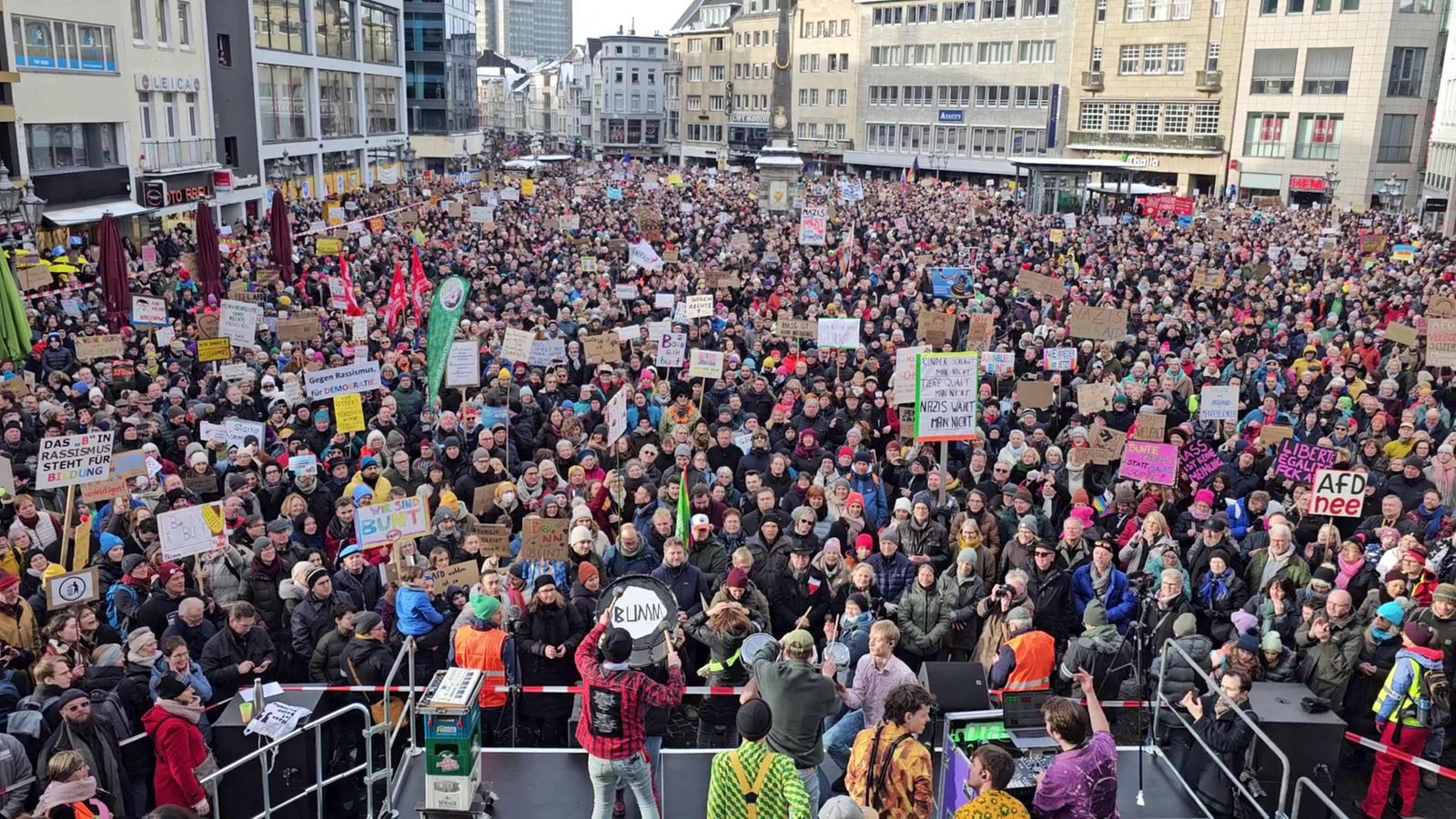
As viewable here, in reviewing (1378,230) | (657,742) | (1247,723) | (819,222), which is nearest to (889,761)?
(657,742)

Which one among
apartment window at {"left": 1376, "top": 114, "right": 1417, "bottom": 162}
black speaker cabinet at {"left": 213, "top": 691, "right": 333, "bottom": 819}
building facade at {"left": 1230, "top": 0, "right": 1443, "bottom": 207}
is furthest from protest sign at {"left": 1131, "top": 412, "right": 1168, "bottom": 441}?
apartment window at {"left": 1376, "top": 114, "right": 1417, "bottom": 162}

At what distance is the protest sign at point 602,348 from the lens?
17.1 m

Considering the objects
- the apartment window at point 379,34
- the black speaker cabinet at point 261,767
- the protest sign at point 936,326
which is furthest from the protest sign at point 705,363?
the apartment window at point 379,34

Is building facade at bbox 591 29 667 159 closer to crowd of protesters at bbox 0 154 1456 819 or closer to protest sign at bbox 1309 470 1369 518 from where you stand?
crowd of protesters at bbox 0 154 1456 819

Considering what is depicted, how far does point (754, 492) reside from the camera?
38.5 feet

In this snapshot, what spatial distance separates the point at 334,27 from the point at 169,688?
5591cm

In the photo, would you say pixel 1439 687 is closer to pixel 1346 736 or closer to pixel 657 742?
pixel 1346 736

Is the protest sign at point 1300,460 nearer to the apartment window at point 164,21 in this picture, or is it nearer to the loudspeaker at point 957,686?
the loudspeaker at point 957,686

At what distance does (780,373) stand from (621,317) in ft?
19.0

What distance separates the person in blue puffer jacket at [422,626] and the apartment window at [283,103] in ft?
146

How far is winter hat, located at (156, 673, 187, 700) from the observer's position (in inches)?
276

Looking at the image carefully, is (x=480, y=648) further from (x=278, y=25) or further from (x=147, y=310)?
(x=278, y=25)

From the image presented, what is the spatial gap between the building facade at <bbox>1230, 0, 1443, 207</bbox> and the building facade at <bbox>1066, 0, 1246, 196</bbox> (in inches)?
52.5

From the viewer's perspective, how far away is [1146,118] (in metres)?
70.1
